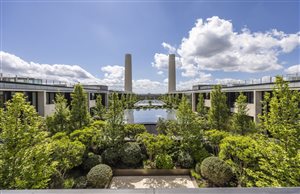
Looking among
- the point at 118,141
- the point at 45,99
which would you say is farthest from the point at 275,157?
the point at 45,99

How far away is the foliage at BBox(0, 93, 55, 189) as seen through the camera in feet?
19.0

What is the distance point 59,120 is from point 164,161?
9.89 m

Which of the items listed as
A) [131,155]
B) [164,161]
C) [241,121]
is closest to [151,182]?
[164,161]

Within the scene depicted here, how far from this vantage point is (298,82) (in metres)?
12.6

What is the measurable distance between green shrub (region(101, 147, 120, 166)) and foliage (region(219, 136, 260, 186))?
7.96 meters

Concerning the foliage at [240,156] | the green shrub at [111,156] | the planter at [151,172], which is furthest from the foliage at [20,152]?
the foliage at [240,156]

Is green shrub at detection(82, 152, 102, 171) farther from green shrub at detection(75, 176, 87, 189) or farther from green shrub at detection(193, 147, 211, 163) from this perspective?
green shrub at detection(193, 147, 211, 163)

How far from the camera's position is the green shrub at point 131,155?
1339 centimetres

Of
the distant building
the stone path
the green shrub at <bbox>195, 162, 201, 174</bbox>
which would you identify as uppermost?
the distant building

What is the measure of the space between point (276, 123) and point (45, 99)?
20021 millimetres

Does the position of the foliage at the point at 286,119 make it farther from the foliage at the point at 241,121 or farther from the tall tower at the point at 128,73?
the tall tower at the point at 128,73

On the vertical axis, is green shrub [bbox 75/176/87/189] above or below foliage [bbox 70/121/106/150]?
below

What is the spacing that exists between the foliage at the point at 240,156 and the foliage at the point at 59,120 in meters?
13.1

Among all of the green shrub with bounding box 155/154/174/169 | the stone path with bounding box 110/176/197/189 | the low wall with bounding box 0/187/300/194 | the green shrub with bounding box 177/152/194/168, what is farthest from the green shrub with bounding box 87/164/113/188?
the low wall with bounding box 0/187/300/194
